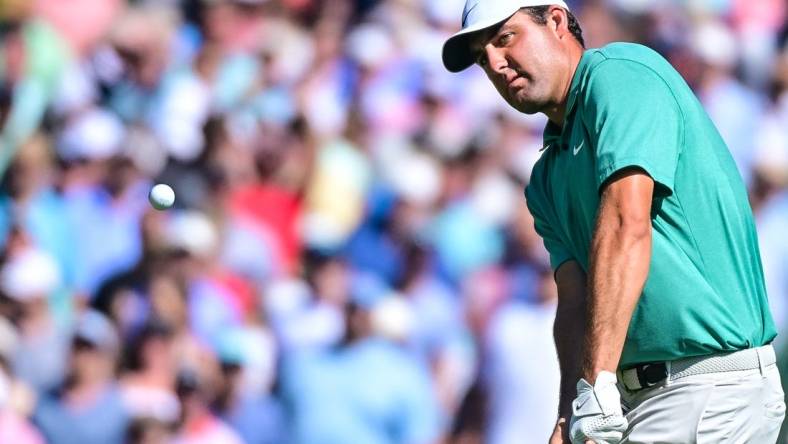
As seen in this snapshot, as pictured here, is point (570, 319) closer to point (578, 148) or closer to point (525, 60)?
point (578, 148)

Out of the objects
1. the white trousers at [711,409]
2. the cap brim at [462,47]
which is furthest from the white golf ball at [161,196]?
the white trousers at [711,409]

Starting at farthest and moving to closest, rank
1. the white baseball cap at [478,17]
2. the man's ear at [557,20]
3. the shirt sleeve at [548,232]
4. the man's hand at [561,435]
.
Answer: the shirt sleeve at [548,232], the man's ear at [557,20], the white baseball cap at [478,17], the man's hand at [561,435]

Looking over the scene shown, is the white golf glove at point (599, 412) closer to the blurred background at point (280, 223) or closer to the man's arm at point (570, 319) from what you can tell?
the man's arm at point (570, 319)

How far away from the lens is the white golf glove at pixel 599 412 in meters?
3.46

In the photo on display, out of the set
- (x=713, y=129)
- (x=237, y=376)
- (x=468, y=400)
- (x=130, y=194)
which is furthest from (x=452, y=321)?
(x=713, y=129)

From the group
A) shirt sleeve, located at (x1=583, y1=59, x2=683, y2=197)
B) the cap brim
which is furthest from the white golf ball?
shirt sleeve, located at (x1=583, y1=59, x2=683, y2=197)

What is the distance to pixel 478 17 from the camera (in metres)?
4.03

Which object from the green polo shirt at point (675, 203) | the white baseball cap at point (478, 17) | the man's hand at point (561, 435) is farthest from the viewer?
the white baseball cap at point (478, 17)

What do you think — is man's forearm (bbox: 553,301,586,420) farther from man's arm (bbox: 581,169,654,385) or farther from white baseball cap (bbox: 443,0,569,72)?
white baseball cap (bbox: 443,0,569,72)

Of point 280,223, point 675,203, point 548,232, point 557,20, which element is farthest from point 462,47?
point 280,223

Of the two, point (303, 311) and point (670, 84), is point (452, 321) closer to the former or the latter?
point (303, 311)

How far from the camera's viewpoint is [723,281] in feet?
12.2

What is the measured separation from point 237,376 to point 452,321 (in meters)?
1.55

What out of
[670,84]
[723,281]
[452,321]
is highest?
[670,84]
